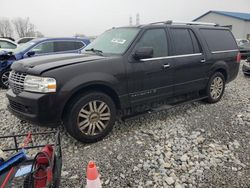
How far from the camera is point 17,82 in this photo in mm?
3615

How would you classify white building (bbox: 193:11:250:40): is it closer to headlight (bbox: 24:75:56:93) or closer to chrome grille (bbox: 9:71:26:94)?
chrome grille (bbox: 9:71:26:94)

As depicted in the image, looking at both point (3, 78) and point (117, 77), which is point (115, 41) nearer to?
point (117, 77)

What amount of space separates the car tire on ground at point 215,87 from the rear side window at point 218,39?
0.66 metres

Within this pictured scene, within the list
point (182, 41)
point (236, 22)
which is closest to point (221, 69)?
point (182, 41)

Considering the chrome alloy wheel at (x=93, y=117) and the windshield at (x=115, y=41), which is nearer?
the chrome alloy wheel at (x=93, y=117)

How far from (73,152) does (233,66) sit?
4736mm

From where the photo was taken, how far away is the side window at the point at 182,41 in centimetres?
478

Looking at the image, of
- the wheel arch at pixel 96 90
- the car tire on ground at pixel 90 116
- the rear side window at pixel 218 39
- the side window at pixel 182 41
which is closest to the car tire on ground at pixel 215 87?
the rear side window at pixel 218 39

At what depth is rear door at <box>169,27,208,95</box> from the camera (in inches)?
188

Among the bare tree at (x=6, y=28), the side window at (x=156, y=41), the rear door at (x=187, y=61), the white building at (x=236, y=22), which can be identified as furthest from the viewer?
the bare tree at (x=6, y=28)

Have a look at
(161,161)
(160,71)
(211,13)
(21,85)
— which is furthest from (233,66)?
(211,13)

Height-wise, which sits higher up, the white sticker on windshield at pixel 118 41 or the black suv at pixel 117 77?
the white sticker on windshield at pixel 118 41

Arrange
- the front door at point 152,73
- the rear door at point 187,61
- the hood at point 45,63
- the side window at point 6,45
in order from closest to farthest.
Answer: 1. the hood at point 45,63
2. the front door at point 152,73
3. the rear door at point 187,61
4. the side window at point 6,45

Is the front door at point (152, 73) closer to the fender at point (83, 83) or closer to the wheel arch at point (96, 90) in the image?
the wheel arch at point (96, 90)
